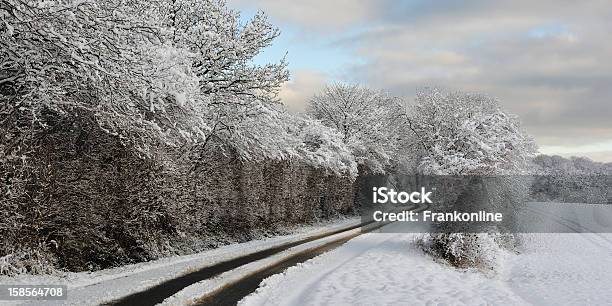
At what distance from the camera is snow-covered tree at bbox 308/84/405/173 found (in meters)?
50.8

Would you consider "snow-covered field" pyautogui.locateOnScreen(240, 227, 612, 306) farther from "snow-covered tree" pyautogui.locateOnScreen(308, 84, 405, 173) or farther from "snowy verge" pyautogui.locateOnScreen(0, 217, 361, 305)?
"snow-covered tree" pyautogui.locateOnScreen(308, 84, 405, 173)

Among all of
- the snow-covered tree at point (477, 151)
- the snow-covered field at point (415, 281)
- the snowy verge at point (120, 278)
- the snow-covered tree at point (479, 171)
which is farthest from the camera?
the snow-covered tree at point (477, 151)

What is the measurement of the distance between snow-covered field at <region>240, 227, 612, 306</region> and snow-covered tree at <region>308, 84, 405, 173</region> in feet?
79.7

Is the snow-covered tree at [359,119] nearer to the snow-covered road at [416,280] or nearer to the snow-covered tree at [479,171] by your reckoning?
the snow-covered tree at [479,171]

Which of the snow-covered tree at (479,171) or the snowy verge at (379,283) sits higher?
the snow-covered tree at (479,171)

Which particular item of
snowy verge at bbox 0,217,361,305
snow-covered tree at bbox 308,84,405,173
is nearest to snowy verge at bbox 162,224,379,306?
snowy verge at bbox 0,217,361,305

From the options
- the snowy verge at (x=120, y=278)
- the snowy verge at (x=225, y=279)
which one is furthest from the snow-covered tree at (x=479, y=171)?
the snowy verge at (x=120, y=278)

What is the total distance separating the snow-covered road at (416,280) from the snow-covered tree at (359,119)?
79.6 ft

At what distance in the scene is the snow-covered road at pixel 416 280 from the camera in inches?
506

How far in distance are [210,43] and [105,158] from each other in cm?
896

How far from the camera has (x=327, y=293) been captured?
42.1 ft

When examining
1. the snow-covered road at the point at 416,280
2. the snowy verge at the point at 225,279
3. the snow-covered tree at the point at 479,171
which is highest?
the snow-covered tree at the point at 479,171

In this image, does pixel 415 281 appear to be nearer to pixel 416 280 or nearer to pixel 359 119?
pixel 416 280

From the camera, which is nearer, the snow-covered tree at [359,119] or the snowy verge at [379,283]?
the snowy verge at [379,283]
